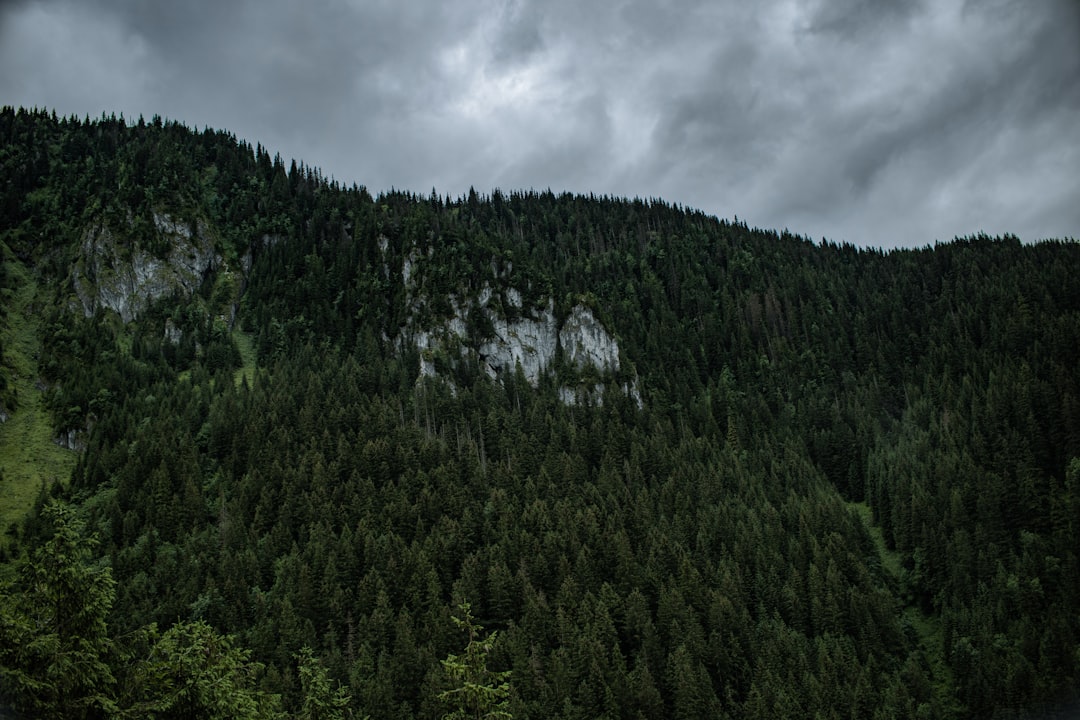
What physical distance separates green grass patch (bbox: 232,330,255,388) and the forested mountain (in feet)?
4.58

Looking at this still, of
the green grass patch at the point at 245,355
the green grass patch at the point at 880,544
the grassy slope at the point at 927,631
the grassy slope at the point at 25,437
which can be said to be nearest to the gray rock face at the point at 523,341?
the green grass patch at the point at 245,355

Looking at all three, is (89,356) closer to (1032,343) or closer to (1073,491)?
(1073,491)

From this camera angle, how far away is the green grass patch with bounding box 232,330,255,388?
160 meters

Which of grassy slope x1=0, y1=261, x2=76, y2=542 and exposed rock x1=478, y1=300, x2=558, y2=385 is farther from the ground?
exposed rock x1=478, y1=300, x2=558, y2=385

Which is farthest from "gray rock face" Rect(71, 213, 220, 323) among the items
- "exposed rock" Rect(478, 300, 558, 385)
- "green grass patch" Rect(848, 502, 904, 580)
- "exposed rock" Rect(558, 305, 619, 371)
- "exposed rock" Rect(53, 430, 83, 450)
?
"green grass patch" Rect(848, 502, 904, 580)

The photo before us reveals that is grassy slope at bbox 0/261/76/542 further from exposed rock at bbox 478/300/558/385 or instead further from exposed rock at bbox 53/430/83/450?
exposed rock at bbox 478/300/558/385

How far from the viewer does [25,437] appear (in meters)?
136

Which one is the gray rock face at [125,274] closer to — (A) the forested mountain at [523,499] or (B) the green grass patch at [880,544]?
(A) the forested mountain at [523,499]

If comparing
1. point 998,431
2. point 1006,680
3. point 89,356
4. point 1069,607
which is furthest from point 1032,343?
point 89,356

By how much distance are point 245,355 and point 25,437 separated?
4806 cm

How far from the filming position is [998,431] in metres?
138

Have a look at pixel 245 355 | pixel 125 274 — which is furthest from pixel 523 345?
pixel 125 274

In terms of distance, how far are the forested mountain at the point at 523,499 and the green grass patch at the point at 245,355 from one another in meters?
1.40

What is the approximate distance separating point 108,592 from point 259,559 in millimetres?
90149
